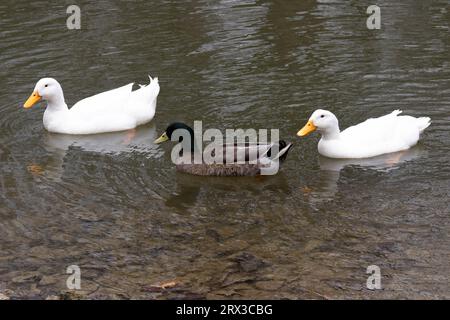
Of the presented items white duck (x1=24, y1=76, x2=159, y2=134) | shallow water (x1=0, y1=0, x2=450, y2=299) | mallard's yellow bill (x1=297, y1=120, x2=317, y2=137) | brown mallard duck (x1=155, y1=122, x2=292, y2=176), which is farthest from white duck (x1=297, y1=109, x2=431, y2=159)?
white duck (x1=24, y1=76, x2=159, y2=134)

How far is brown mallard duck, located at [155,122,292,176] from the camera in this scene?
10.0 meters

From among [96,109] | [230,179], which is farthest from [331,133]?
[96,109]

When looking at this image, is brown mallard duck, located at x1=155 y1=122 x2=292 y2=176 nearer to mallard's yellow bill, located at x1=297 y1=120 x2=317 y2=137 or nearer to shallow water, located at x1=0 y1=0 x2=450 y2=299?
shallow water, located at x1=0 y1=0 x2=450 y2=299

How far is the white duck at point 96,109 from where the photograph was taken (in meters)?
11.6

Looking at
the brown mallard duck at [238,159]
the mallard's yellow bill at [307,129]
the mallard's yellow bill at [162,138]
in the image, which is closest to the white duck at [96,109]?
the mallard's yellow bill at [162,138]

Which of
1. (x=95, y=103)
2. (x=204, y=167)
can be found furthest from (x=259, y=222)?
(x=95, y=103)

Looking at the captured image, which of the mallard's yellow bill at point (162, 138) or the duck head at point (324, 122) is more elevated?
the duck head at point (324, 122)

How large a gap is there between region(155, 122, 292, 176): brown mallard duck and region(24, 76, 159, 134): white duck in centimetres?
152

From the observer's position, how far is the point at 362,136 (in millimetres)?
10445

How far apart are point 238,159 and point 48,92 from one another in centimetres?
318

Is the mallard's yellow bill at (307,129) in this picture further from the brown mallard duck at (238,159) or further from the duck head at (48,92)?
the duck head at (48,92)

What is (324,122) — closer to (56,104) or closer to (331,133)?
(331,133)

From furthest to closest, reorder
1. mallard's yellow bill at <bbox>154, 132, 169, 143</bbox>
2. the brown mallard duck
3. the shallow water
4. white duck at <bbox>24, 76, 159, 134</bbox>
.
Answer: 1. white duck at <bbox>24, 76, 159, 134</bbox>
2. mallard's yellow bill at <bbox>154, 132, 169, 143</bbox>
3. the brown mallard duck
4. the shallow water

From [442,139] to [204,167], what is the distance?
3077mm
